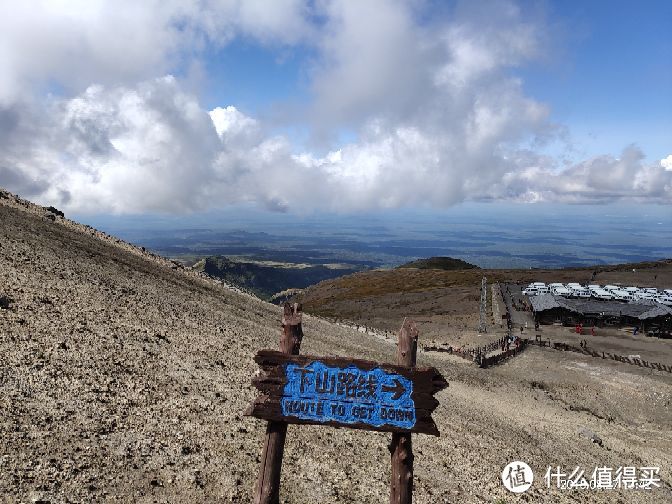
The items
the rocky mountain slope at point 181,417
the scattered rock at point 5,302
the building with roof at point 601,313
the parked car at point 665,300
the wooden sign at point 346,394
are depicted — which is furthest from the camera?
the parked car at point 665,300

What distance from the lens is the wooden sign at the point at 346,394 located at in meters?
8.25

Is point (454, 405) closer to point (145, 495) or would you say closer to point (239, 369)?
point (239, 369)

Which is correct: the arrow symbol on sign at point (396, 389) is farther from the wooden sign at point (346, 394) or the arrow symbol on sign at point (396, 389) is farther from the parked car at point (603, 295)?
the parked car at point (603, 295)

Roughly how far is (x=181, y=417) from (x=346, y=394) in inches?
322

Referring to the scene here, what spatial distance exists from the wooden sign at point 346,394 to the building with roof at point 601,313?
61.0 metres

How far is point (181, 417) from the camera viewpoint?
46.3 feet

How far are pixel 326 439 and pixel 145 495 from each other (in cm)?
659

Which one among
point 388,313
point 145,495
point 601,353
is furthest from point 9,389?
point 388,313

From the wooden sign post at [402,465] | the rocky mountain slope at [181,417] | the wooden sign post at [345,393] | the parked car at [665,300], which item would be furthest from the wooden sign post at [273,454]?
the parked car at [665,300]

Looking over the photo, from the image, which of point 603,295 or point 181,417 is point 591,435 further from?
point 603,295

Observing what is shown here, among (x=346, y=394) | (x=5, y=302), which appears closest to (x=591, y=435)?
(x=346, y=394)

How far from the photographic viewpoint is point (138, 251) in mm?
46031

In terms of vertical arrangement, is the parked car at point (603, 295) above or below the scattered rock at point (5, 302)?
above

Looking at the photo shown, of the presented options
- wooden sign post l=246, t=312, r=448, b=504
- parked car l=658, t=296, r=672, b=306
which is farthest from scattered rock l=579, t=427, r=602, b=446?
parked car l=658, t=296, r=672, b=306
